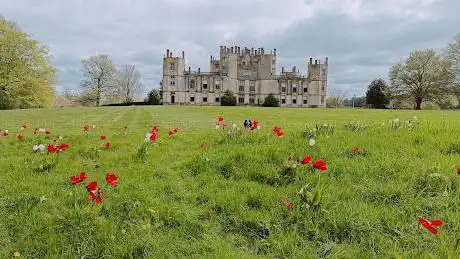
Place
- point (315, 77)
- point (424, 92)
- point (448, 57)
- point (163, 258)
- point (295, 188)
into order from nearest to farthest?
point (163, 258), point (295, 188), point (448, 57), point (424, 92), point (315, 77)

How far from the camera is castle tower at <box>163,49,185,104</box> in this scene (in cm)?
9919

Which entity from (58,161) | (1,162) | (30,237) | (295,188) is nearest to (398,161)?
(295,188)

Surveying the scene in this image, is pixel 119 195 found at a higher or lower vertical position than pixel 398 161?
lower

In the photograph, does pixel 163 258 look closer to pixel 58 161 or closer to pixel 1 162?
pixel 58 161

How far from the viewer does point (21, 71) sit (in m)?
49.9

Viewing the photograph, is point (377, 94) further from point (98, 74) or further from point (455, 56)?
point (98, 74)

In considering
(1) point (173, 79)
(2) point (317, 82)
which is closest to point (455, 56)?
(2) point (317, 82)

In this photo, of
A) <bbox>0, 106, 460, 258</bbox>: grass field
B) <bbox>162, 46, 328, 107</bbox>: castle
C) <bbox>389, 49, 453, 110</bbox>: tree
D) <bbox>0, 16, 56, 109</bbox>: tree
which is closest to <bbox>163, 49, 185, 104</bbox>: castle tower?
<bbox>162, 46, 328, 107</bbox>: castle

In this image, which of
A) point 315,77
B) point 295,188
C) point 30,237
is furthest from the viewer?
point 315,77

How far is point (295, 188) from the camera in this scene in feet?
14.1

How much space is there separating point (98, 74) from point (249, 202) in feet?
268

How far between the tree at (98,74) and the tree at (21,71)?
25.1 meters

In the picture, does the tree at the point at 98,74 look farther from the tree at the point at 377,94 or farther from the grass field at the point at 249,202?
the grass field at the point at 249,202

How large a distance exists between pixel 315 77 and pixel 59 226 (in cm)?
10417
